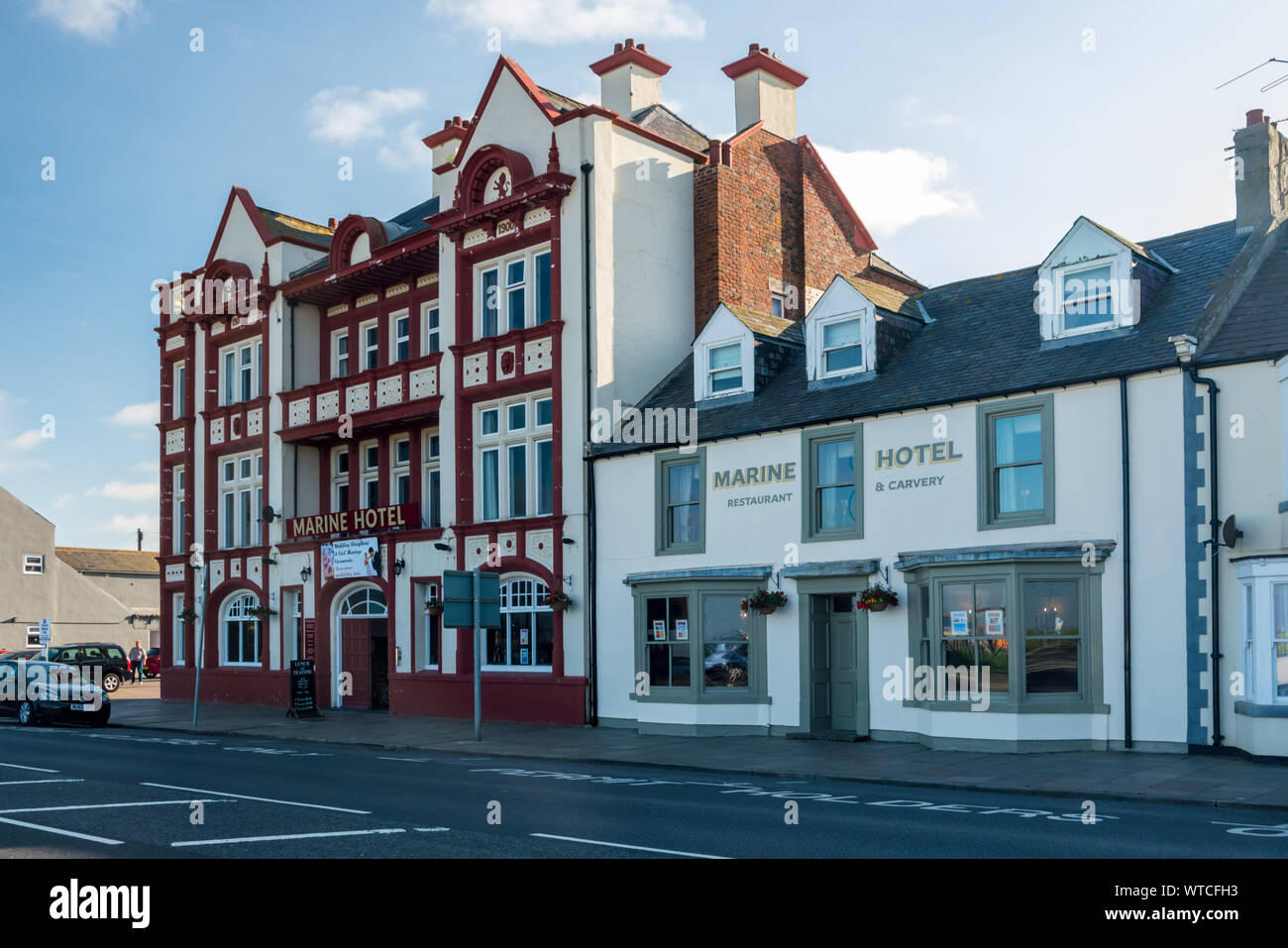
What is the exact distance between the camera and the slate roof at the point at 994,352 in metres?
19.0

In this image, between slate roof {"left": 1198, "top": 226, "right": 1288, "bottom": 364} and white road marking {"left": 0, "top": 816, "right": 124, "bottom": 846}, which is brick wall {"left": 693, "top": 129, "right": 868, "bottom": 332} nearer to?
slate roof {"left": 1198, "top": 226, "right": 1288, "bottom": 364}

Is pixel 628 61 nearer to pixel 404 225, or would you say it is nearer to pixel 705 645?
pixel 404 225

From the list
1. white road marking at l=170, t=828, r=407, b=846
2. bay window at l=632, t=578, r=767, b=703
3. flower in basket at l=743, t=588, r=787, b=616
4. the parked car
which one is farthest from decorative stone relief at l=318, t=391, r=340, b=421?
white road marking at l=170, t=828, r=407, b=846

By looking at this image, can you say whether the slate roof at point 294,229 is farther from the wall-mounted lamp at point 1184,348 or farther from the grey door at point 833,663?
the wall-mounted lamp at point 1184,348

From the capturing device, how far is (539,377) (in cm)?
2692

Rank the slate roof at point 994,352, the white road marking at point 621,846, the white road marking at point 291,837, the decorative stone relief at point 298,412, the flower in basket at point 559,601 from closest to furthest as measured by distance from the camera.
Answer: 1. the white road marking at point 621,846
2. the white road marking at point 291,837
3. the slate roof at point 994,352
4. the flower in basket at point 559,601
5. the decorative stone relief at point 298,412

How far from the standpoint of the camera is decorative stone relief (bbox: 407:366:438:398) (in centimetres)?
2948

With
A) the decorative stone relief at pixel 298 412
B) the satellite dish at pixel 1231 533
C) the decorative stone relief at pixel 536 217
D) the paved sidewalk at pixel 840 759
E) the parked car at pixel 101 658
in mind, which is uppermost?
the decorative stone relief at pixel 536 217

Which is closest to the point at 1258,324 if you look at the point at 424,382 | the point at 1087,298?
the point at 1087,298

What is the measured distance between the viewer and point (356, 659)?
3209 cm

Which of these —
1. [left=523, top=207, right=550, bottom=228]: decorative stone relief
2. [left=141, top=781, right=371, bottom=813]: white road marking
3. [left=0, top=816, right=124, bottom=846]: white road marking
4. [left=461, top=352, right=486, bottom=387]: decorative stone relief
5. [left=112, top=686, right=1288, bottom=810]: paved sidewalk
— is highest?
[left=523, top=207, right=550, bottom=228]: decorative stone relief

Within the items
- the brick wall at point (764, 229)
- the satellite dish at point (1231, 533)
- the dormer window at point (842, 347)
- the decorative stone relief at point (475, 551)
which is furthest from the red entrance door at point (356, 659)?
the satellite dish at point (1231, 533)

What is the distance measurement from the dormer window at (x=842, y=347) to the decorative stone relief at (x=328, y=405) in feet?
46.0

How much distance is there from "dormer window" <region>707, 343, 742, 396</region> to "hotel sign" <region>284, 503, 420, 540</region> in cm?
838
